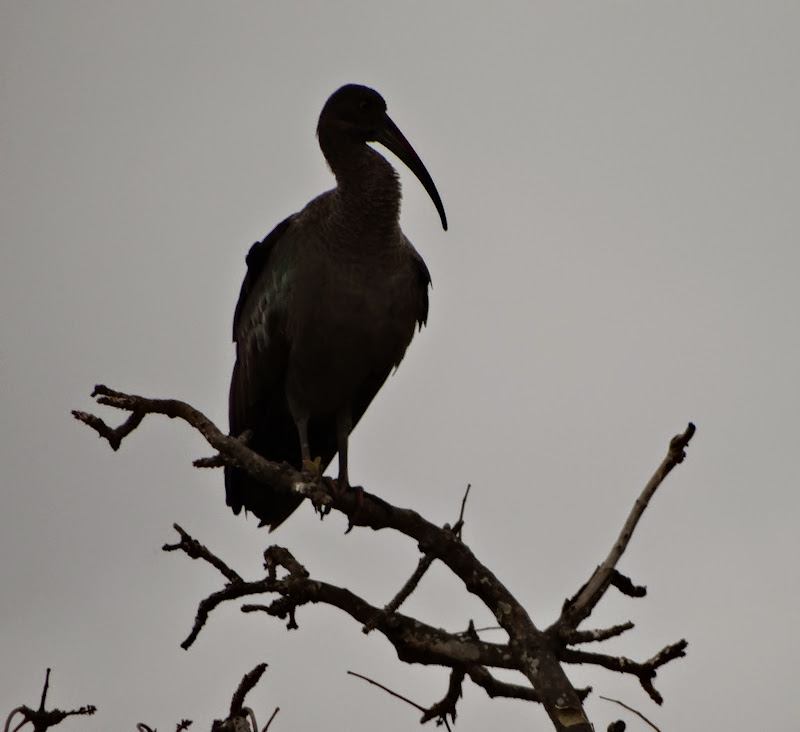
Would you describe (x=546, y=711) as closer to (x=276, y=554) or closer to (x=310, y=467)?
(x=276, y=554)

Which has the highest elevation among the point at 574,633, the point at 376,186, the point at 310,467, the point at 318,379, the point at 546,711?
the point at 376,186

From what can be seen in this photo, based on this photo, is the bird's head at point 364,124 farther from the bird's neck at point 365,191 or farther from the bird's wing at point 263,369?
the bird's wing at point 263,369

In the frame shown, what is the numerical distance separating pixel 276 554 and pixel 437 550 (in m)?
0.78

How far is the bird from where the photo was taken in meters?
7.36

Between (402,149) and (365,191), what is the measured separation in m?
0.65

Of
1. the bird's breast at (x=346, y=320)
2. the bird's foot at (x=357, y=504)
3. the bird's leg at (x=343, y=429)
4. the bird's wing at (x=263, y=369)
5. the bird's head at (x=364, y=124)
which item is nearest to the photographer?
the bird's foot at (x=357, y=504)

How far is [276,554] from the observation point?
494 centimetres

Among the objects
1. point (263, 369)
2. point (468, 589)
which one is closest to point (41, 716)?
point (468, 589)

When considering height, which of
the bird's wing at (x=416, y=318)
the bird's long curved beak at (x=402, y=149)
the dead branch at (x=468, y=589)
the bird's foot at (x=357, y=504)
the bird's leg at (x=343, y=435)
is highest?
the bird's long curved beak at (x=402, y=149)

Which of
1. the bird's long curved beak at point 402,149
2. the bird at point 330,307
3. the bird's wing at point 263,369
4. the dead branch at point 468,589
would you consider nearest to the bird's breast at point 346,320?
the bird at point 330,307

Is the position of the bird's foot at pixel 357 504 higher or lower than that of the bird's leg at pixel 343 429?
lower

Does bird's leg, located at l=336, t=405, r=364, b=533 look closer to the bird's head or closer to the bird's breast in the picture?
the bird's breast

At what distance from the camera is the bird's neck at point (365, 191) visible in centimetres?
762

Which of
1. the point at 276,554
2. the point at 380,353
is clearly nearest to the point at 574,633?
the point at 276,554
